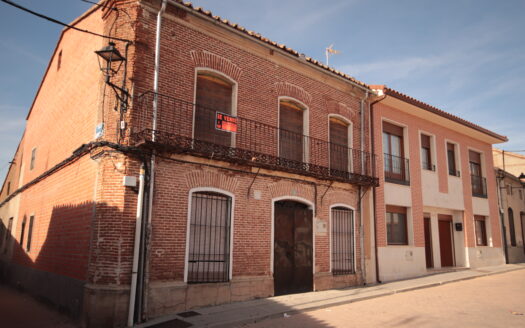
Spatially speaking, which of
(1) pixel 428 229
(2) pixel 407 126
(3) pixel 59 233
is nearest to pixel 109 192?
(3) pixel 59 233

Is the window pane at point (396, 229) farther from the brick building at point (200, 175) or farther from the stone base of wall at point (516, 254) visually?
the stone base of wall at point (516, 254)

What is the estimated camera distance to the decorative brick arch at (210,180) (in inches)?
335

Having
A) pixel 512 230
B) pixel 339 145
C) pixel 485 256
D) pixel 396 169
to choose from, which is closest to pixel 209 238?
pixel 339 145

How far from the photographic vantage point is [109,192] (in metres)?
7.72

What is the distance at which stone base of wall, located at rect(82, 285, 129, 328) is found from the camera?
7094 mm

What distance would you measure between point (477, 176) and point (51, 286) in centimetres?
1760

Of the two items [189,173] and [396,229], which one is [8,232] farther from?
[396,229]

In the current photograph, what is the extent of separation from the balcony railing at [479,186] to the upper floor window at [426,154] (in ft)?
10.9

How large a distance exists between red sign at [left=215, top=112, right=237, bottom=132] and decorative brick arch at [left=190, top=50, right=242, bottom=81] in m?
1.19

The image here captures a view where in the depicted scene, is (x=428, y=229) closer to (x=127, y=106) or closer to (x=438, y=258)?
(x=438, y=258)

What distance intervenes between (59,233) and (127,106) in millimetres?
4179

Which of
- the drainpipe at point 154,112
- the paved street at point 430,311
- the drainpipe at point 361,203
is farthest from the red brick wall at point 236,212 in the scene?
the paved street at point 430,311

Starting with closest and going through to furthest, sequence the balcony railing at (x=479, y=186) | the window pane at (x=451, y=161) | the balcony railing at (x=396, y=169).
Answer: the balcony railing at (x=396, y=169), the window pane at (x=451, y=161), the balcony railing at (x=479, y=186)

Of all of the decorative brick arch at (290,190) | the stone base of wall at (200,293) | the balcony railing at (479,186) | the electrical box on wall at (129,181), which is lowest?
the stone base of wall at (200,293)
